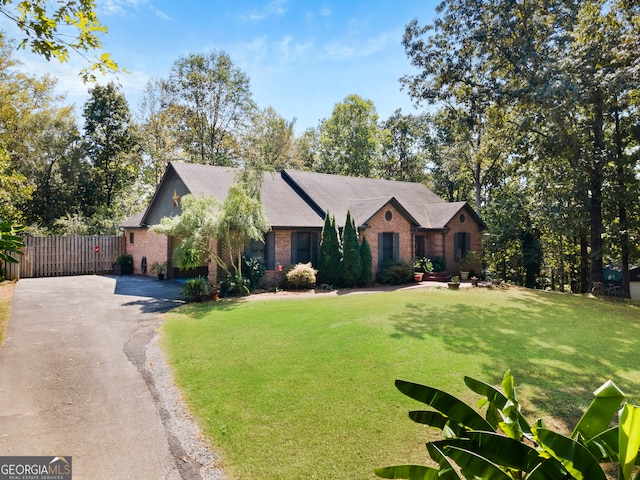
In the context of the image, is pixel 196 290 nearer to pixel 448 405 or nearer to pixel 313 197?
pixel 313 197

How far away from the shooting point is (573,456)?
2033 mm

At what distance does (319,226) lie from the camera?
774 inches

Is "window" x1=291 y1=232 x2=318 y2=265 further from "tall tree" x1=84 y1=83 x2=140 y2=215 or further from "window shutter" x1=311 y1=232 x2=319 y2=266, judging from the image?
"tall tree" x1=84 y1=83 x2=140 y2=215

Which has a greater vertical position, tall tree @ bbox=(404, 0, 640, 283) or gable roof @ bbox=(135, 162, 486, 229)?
tall tree @ bbox=(404, 0, 640, 283)

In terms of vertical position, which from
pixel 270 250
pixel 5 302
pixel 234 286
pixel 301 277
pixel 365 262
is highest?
pixel 270 250

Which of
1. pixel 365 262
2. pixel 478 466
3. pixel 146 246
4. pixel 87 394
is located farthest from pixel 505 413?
pixel 146 246

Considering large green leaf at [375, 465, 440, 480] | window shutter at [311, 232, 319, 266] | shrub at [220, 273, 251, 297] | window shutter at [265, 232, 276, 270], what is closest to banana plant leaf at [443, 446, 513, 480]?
large green leaf at [375, 465, 440, 480]

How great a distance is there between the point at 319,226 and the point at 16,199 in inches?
807

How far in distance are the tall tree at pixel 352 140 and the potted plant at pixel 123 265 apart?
2499 cm

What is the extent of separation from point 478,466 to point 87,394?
268 inches

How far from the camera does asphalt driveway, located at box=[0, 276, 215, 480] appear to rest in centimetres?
481

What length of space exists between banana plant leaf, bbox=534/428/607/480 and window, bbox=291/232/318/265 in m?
17.3

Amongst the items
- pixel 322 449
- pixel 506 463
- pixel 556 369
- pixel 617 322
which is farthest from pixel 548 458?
pixel 617 322

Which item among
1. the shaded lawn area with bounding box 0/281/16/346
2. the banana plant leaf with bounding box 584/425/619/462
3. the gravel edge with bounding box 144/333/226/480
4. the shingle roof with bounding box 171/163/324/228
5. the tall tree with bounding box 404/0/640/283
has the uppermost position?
the tall tree with bounding box 404/0/640/283
